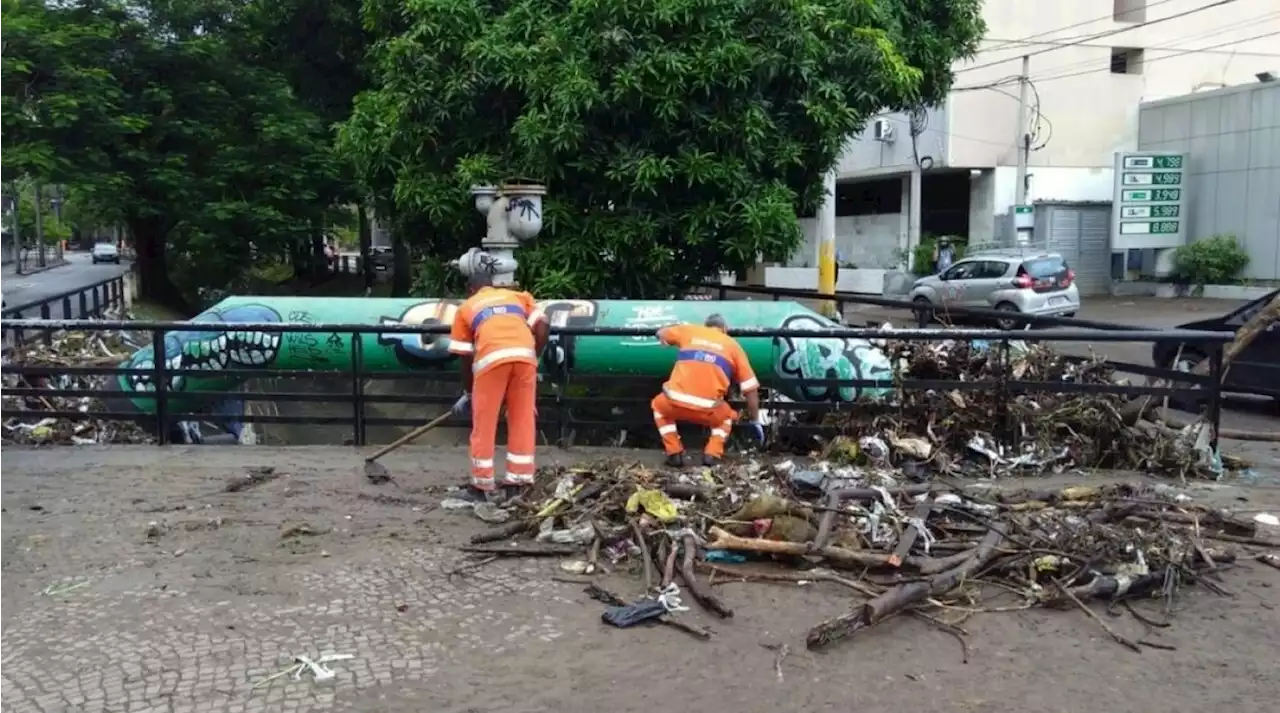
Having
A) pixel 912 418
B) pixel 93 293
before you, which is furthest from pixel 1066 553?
pixel 93 293

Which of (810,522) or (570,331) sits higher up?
(570,331)

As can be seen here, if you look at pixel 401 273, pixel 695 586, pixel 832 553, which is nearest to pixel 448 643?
pixel 695 586

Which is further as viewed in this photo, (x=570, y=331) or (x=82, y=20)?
(x=82, y=20)

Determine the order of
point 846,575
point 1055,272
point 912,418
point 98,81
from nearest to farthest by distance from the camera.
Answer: point 846,575
point 912,418
point 98,81
point 1055,272

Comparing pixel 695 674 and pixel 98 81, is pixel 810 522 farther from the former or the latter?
pixel 98 81

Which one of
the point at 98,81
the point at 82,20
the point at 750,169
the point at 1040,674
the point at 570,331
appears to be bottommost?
the point at 1040,674

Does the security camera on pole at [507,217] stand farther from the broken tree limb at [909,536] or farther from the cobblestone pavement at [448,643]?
the broken tree limb at [909,536]

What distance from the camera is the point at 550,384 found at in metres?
8.79

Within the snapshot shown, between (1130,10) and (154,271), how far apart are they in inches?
1090

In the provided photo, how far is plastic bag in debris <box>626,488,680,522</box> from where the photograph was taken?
5.91m

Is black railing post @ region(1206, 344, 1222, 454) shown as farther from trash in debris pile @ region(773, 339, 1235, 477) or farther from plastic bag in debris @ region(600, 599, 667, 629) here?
plastic bag in debris @ region(600, 599, 667, 629)

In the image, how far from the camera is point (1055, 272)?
23188mm

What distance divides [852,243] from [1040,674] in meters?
33.8

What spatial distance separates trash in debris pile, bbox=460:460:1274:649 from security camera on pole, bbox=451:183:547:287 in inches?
159
